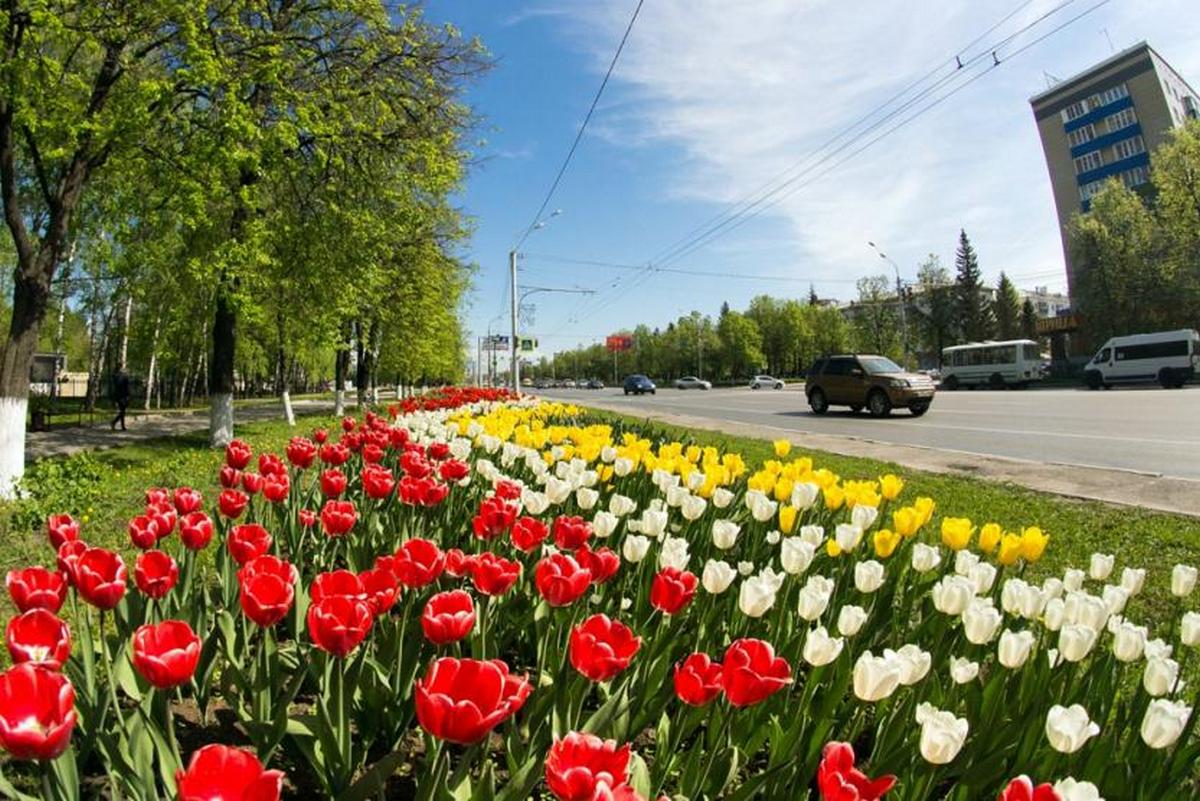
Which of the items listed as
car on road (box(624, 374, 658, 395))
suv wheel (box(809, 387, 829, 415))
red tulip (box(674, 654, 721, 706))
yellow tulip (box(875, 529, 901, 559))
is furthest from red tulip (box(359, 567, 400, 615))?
car on road (box(624, 374, 658, 395))

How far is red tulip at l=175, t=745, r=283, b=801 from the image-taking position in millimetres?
886

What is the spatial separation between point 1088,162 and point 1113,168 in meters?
2.34

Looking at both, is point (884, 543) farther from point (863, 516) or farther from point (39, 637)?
point (39, 637)

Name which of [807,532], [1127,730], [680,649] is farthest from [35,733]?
[1127,730]

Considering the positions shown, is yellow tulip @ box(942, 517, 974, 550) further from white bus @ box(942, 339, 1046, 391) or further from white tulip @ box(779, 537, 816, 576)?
white bus @ box(942, 339, 1046, 391)

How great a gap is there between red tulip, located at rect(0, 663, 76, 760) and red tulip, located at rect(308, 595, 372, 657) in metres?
0.39

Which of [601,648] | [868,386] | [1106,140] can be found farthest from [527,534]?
[1106,140]

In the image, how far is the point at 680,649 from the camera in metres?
2.30

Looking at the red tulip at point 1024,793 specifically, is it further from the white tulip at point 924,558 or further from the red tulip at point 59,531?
the red tulip at point 59,531

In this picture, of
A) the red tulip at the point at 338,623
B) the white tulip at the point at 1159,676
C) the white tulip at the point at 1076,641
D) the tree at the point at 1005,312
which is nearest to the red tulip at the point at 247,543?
the red tulip at the point at 338,623

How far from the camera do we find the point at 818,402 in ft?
72.7

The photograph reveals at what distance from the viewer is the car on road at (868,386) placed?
1933 cm

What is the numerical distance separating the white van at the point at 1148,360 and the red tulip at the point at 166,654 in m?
38.6

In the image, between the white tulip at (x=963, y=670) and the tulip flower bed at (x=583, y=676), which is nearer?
the tulip flower bed at (x=583, y=676)
